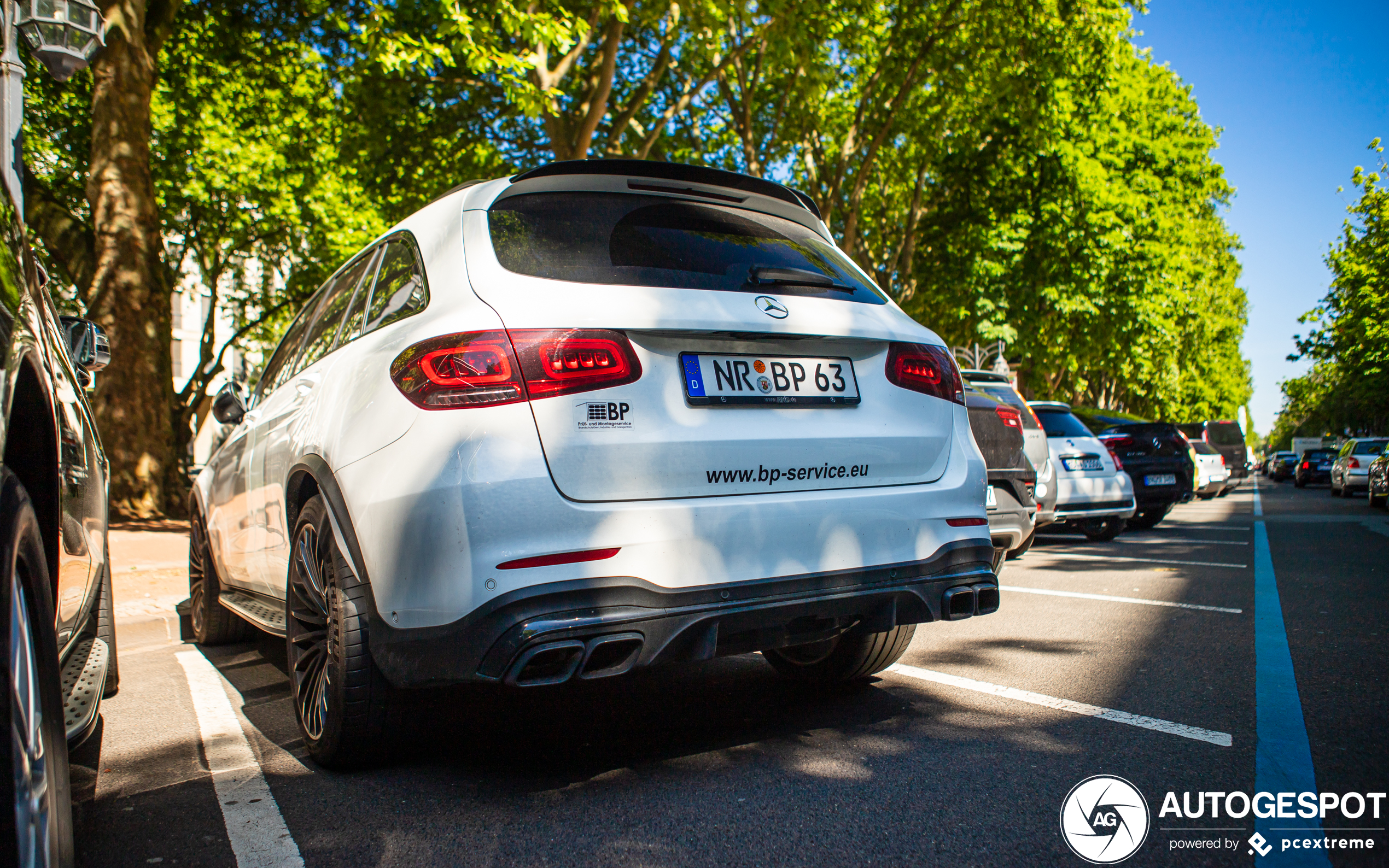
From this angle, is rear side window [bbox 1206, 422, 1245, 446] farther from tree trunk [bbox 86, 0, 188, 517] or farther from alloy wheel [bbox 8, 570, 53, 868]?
alloy wheel [bbox 8, 570, 53, 868]

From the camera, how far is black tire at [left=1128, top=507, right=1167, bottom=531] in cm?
1406

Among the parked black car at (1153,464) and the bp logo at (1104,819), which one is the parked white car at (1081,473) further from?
the bp logo at (1104,819)

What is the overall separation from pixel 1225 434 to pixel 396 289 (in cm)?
4493

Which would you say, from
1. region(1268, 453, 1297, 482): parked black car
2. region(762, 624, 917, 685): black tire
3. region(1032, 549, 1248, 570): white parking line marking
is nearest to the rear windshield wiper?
region(762, 624, 917, 685): black tire

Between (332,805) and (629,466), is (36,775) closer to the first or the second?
(332,805)

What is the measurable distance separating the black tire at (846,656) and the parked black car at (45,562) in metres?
2.43

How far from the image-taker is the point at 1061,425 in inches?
447

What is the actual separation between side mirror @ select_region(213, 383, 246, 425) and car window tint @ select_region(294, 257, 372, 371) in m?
0.80

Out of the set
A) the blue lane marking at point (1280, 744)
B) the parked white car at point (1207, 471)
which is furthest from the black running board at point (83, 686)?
the parked white car at point (1207, 471)

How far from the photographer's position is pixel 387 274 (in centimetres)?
338

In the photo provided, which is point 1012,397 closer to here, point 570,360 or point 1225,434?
point 570,360

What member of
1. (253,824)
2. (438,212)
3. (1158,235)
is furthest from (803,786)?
(1158,235)

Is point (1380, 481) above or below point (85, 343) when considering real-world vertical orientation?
below

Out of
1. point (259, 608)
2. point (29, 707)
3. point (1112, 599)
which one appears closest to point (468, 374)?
point (29, 707)
